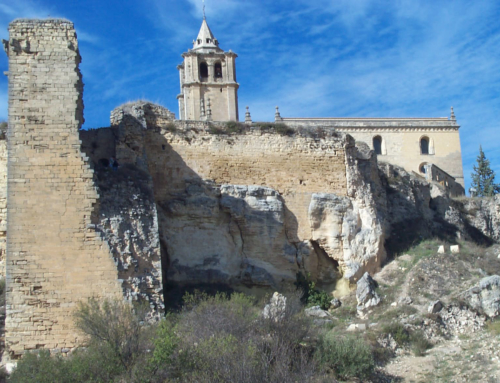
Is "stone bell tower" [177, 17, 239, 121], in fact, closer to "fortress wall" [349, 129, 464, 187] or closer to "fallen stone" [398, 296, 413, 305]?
"fortress wall" [349, 129, 464, 187]

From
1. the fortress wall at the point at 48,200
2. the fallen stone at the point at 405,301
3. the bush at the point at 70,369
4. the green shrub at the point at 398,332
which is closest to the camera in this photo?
the bush at the point at 70,369

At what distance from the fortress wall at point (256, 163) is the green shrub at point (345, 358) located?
486 centimetres

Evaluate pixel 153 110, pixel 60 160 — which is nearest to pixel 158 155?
pixel 153 110

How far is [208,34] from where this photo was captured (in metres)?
42.2

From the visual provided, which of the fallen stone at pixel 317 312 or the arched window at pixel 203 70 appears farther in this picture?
the arched window at pixel 203 70

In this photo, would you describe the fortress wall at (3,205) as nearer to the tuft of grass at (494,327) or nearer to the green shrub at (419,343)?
the green shrub at (419,343)

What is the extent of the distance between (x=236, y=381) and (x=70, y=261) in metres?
4.59

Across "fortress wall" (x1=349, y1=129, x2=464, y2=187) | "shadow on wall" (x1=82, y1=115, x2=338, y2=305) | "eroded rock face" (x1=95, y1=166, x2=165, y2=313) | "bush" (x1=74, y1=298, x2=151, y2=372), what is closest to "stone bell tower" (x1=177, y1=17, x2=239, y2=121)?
"fortress wall" (x1=349, y1=129, x2=464, y2=187)

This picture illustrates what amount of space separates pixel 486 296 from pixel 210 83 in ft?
84.4

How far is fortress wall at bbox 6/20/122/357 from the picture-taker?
15.1 metres

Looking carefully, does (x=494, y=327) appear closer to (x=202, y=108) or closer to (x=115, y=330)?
(x=115, y=330)

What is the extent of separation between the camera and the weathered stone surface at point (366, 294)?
61.5 feet

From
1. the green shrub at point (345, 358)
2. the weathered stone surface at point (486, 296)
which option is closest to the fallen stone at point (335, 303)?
the weathered stone surface at point (486, 296)

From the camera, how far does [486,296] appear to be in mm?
17812
